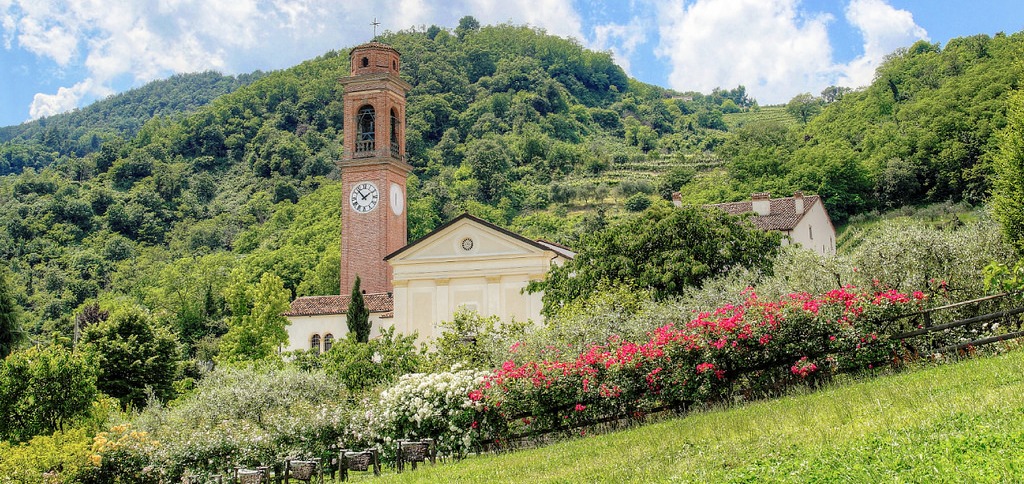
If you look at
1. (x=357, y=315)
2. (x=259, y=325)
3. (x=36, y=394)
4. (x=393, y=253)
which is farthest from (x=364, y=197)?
(x=36, y=394)

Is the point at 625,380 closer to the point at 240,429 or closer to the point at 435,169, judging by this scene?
the point at 240,429

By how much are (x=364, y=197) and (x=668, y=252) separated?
89.6 feet

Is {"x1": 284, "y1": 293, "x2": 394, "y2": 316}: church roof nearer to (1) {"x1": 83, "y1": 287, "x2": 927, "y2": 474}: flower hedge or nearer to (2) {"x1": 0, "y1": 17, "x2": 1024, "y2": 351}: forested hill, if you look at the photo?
(2) {"x1": 0, "y1": 17, "x2": 1024, "y2": 351}: forested hill

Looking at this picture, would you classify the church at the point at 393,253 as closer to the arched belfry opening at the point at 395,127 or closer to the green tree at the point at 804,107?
the arched belfry opening at the point at 395,127

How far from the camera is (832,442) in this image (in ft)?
34.6

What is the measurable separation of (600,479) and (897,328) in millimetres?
8966

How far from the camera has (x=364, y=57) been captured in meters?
56.3

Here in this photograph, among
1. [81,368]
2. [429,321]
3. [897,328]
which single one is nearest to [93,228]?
[429,321]

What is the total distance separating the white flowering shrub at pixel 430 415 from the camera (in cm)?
1808

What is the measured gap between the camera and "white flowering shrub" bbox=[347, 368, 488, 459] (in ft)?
59.3

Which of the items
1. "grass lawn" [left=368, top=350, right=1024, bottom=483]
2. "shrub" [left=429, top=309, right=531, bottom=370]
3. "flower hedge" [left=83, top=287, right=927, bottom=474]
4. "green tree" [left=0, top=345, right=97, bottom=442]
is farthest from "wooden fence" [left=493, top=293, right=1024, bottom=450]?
"green tree" [left=0, top=345, right=97, bottom=442]

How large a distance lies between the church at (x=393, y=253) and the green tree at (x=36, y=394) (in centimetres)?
2211

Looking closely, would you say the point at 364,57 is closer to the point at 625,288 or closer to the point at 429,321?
the point at 429,321

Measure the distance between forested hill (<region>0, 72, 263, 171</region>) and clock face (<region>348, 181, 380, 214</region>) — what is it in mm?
109460
